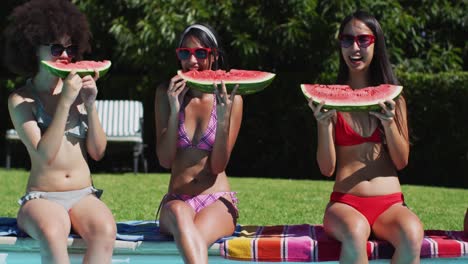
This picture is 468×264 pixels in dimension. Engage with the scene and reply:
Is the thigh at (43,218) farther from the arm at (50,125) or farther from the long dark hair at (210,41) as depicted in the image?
the long dark hair at (210,41)

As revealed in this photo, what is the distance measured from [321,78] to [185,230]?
10790mm

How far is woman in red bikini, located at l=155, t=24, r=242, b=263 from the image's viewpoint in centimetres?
512

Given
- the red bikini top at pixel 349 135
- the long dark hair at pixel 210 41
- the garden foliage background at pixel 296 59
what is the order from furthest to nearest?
the garden foliage background at pixel 296 59
the long dark hair at pixel 210 41
the red bikini top at pixel 349 135

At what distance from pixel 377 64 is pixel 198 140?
1.28 metres

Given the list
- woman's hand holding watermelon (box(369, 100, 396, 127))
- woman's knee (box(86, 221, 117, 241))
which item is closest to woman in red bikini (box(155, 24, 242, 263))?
woman's knee (box(86, 221, 117, 241))

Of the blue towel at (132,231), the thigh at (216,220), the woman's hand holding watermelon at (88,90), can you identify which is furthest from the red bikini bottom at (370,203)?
the woman's hand holding watermelon at (88,90)

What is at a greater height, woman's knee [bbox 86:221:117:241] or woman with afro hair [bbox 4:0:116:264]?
woman with afro hair [bbox 4:0:116:264]

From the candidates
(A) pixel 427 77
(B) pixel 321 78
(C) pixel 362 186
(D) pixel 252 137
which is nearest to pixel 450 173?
(A) pixel 427 77

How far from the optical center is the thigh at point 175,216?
16.2 ft

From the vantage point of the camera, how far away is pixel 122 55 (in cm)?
1592

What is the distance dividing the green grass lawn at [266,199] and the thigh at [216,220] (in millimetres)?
3770

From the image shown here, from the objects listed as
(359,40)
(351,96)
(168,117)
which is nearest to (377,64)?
(359,40)

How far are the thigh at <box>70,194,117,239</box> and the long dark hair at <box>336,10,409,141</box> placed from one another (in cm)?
182

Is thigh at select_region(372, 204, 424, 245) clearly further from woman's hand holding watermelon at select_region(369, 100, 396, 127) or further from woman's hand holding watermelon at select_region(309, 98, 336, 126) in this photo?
woman's hand holding watermelon at select_region(309, 98, 336, 126)
